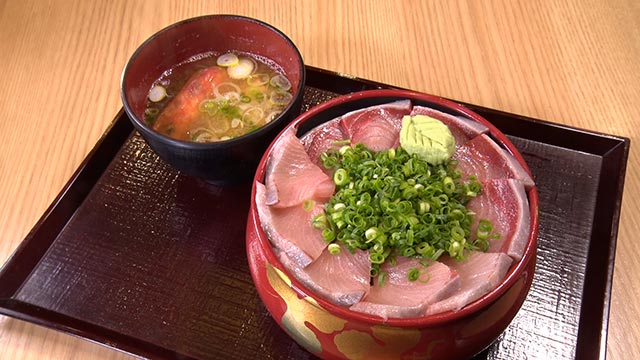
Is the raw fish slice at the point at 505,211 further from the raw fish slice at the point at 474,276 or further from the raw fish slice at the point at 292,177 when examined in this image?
the raw fish slice at the point at 292,177

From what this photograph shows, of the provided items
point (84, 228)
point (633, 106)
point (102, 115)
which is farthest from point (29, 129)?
point (633, 106)

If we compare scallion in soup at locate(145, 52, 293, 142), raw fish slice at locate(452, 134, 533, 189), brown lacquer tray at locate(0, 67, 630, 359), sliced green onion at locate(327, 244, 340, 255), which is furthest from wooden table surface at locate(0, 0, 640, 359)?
sliced green onion at locate(327, 244, 340, 255)

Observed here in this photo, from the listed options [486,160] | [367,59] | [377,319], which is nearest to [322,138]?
[486,160]

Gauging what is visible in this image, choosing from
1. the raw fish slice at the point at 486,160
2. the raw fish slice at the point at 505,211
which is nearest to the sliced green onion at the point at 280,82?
the raw fish slice at the point at 486,160

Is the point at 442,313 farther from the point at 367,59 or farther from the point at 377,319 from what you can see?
the point at 367,59

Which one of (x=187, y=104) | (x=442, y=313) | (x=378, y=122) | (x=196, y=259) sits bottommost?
(x=196, y=259)
